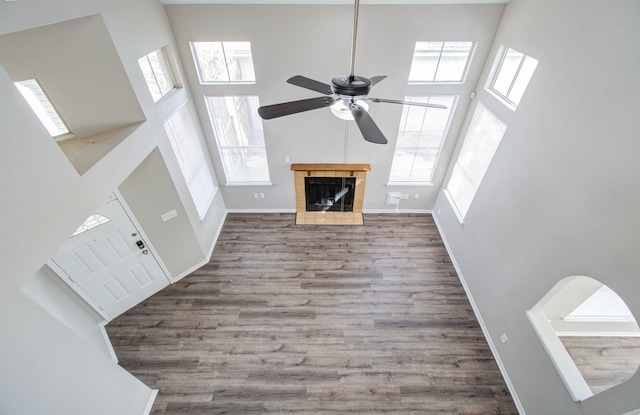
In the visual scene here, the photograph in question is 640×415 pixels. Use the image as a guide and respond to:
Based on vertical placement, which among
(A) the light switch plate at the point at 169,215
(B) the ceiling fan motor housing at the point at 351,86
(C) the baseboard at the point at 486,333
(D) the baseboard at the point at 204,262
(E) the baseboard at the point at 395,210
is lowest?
(C) the baseboard at the point at 486,333

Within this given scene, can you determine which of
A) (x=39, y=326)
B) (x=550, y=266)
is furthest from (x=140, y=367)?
(x=550, y=266)

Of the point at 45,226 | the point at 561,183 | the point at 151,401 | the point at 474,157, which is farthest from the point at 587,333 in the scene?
the point at 45,226

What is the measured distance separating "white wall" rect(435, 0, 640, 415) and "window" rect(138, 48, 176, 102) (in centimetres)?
447

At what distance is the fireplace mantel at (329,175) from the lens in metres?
5.02

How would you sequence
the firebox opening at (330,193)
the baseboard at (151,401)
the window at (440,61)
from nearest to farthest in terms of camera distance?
the baseboard at (151,401) → the window at (440,61) → the firebox opening at (330,193)

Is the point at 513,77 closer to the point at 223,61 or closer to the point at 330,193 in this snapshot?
the point at 330,193

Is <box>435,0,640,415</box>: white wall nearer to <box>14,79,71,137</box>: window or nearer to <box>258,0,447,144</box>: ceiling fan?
<box>258,0,447,144</box>: ceiling fan

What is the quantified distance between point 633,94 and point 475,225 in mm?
2371

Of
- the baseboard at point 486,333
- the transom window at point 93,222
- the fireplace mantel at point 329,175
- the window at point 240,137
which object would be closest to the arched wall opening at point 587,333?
the baseboard at point 486,333

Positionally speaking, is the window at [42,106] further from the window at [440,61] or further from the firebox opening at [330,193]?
the window at [440,61]

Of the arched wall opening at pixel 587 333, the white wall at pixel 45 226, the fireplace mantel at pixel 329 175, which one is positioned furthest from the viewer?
the fireplace mantel at pixel 329 175

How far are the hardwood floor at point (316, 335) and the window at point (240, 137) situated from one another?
132 cm

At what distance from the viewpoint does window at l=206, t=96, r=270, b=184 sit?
178 inches

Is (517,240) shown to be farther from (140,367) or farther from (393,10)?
(140,367)
